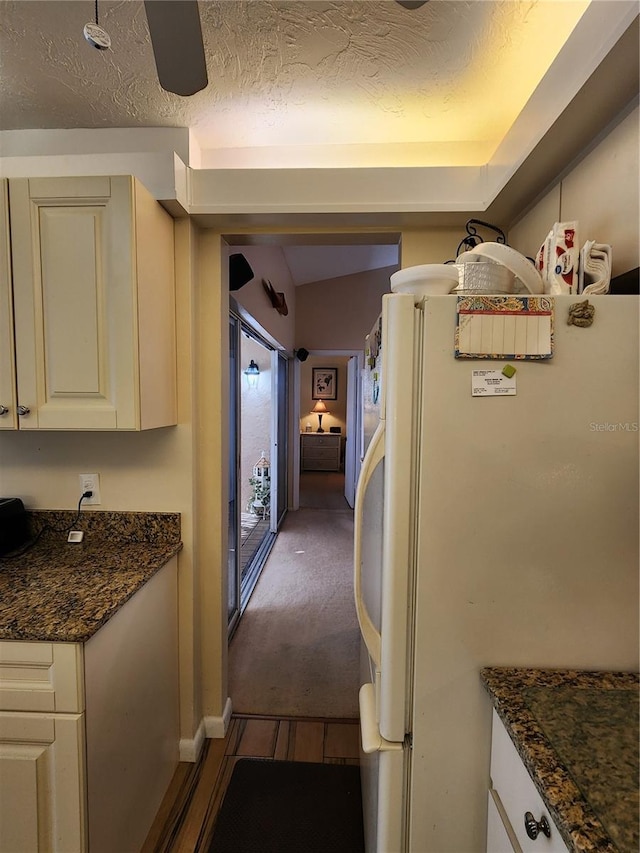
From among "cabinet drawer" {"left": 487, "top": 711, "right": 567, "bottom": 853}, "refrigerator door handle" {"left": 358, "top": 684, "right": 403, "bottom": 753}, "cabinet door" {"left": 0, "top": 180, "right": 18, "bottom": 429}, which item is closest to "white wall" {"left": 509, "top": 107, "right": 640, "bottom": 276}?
"cabinet drawer" {"left": 487, "top": 711, "right": 567, "bottom": 853}

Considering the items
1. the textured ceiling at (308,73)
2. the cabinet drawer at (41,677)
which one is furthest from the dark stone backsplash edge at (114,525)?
the textured ceiling at (308,73)

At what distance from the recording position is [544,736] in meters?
0.71

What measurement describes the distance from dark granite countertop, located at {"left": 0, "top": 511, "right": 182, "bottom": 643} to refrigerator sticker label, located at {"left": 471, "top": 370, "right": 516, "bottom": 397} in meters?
1.14

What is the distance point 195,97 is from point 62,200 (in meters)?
0.60

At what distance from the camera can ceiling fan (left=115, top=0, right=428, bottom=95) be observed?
2.63 feet

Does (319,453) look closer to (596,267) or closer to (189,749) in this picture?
(189,749)

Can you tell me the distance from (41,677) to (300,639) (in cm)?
179

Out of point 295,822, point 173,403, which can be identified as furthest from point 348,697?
point 173,403

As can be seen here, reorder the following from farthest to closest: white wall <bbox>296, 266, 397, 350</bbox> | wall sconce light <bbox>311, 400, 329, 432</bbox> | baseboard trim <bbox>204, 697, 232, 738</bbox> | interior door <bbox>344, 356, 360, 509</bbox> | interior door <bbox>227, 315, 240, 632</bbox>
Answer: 1. wall sconce light <bbox>311, 400, 329, 432</bbox>
2. white wall <bbox>296, 266, 397, 350</bbox>
3. interior door <bbox>344, 356, 360, 509</bbox>
4. interior door <bbox>227, 315, 240, 632</bbox>
5. baseboard trim <bbox>204, 697, 232, 738</bbox>

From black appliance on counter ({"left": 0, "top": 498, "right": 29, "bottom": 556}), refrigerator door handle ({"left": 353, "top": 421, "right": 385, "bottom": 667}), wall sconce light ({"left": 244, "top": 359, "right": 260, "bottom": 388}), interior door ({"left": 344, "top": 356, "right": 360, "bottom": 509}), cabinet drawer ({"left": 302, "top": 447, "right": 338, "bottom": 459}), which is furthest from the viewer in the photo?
cabinet drawer ({"left": 302, "top": 447, "right": 338, "bottom": 459})

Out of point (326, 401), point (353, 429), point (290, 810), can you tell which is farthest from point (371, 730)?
point (326, 401)

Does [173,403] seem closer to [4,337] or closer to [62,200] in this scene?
[4,337]

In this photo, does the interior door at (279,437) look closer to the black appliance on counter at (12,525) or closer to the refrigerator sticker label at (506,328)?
the black appliance on counter at (12,525)

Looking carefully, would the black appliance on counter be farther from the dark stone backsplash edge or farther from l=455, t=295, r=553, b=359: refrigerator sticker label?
l=455, t=295, r=553, b=359: refrigerator sticker label
